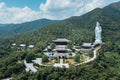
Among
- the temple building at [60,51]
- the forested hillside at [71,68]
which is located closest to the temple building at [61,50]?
the temple building at [60,51]

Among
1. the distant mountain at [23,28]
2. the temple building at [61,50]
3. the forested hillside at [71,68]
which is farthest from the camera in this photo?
the distant mountain at [23,28]

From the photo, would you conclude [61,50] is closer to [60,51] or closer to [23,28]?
[60,51]

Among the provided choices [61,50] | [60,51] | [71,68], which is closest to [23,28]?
[60,51]

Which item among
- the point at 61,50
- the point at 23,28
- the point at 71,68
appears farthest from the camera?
the point at 23,28

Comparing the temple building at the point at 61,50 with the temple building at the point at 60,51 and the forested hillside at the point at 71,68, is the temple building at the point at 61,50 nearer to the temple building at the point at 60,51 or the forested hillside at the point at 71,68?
the temple building at the point at 60,51

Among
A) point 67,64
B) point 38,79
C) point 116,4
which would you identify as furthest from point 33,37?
point 116,4

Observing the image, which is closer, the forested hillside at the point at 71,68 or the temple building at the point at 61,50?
the forested hillside at the point at 71,68

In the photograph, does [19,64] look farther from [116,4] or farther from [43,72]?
[116,4]

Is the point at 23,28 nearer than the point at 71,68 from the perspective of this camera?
No

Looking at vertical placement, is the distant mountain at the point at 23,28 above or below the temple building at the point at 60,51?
above

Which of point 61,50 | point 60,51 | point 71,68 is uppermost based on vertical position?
point 61,50

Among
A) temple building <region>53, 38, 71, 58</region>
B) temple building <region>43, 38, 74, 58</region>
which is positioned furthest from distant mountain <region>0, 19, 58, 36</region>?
temple building <region>53, 38, 71, 58</region>
